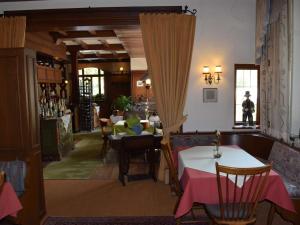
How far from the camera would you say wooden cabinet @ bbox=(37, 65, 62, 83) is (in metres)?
7.91

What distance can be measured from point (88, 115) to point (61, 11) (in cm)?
627

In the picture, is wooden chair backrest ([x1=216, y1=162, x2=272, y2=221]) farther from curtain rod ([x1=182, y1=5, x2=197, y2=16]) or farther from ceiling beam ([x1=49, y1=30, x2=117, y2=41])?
ceiling beam ([x1=49, y1=30, x2=117, y2=41])

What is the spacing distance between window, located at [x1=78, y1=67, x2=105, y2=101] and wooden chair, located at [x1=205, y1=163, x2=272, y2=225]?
1133 centimetres

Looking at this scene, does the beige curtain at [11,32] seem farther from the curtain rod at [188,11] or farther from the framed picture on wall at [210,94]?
the framed picture on wall at [210,94]

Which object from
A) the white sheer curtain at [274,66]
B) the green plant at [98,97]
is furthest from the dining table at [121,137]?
A: the green plant at [98,97]

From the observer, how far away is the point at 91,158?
6.91m

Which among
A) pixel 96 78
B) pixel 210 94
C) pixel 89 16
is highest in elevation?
pixel 89 16

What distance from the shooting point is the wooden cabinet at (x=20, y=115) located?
3.46 m

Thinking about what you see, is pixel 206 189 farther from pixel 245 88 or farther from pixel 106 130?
pixel 106 130

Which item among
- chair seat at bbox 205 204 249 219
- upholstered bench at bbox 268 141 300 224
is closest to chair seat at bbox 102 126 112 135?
upholstered bench at bbox 268 141 300 224

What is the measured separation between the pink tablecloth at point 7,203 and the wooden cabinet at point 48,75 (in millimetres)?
5343

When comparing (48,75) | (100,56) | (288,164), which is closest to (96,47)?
(48,75)

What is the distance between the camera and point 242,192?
2625mm

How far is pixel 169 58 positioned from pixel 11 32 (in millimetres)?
2509
